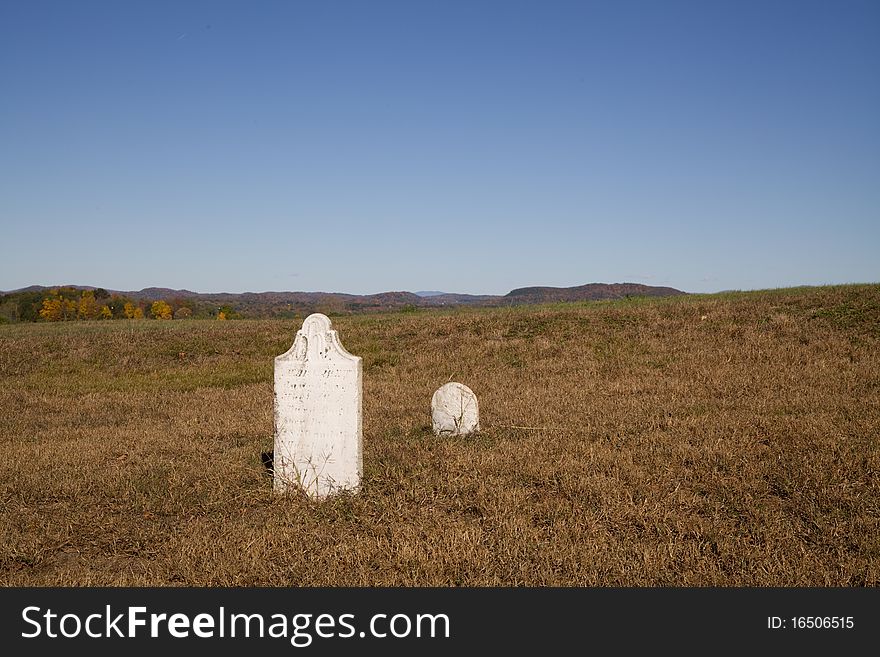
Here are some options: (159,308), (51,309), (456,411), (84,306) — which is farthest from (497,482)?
(84,306)

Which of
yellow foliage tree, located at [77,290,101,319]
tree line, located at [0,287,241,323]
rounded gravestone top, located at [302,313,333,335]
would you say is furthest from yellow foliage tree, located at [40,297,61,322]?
rounded gravestone top, located at [302,313,333,335]

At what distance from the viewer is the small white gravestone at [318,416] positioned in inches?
258

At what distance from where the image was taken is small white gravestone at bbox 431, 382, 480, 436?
8805mm

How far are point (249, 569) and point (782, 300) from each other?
19843 millimetres

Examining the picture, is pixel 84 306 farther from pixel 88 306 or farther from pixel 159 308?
pixel 159 308

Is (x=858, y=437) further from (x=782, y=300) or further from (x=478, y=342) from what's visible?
(x=782, y=300)

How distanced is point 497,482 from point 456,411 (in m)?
2.33

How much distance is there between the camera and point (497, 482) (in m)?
6.55

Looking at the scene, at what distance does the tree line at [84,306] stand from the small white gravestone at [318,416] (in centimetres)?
5374

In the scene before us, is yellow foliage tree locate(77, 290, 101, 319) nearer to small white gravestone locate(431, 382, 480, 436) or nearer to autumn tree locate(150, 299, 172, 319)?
autumn tree locate(150, 299, 172, 319)

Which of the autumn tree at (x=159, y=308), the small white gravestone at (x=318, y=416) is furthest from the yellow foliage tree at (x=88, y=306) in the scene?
the small white gravestone at (x=318, y=416)

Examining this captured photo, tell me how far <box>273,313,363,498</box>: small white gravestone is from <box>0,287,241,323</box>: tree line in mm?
53735

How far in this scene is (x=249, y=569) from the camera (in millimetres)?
4715

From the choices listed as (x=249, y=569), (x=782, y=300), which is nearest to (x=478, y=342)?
(x=782, y=300)
